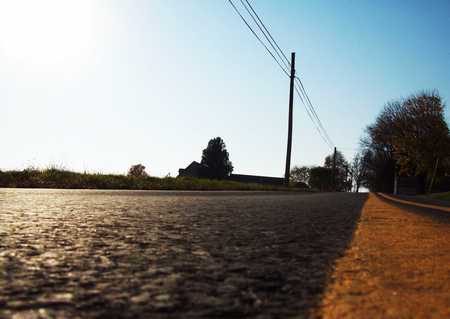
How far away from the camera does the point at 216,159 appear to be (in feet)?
253

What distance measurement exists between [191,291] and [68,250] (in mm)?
520

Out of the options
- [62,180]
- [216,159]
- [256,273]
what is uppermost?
[216,159]

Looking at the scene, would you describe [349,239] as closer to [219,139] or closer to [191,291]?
[191,291]

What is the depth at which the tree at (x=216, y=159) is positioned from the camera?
253ft

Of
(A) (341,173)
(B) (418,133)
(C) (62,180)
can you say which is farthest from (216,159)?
(C) (62,180)

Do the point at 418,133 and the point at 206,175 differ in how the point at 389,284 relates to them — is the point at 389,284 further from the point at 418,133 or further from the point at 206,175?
the point at 206,175

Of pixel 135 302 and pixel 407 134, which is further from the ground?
pixel 407 134

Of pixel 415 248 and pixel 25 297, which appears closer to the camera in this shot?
pixel 25 297

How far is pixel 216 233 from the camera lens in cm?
166

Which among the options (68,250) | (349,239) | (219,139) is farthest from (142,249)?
(219,139)

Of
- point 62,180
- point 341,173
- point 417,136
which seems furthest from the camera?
point 341,173

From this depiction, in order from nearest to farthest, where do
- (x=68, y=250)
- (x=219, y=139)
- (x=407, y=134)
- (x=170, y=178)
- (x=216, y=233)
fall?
(x=68, y=250), (x=216, y=233), (x=170, y=178), (x=407, y=134), (x=219, y=139)

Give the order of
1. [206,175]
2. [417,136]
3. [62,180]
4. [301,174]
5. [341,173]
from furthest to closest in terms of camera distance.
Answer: [301,174] < [341,173] < [206,175] < [417,136] < [62,180]

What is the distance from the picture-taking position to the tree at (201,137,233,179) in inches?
3031
